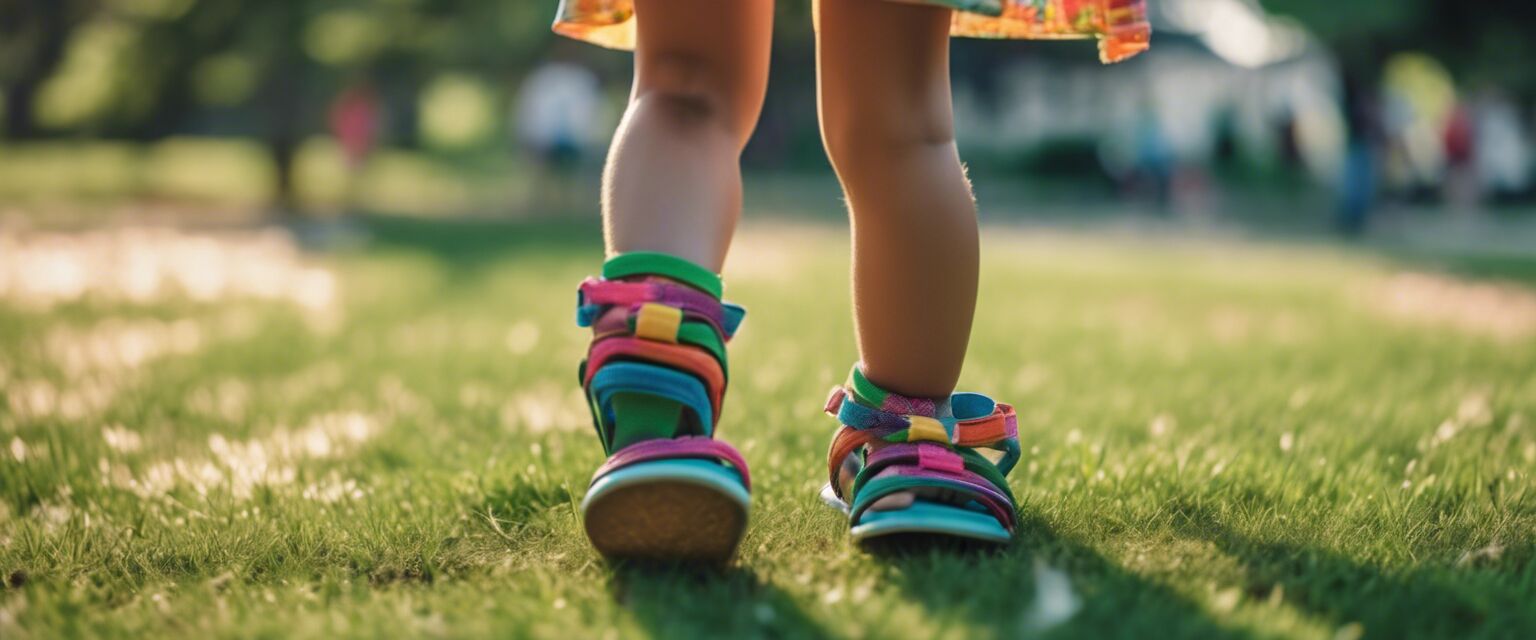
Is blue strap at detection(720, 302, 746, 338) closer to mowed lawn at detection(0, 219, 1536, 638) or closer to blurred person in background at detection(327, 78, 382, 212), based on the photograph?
mowed lawn at detection(0, 219, 1536, 638)

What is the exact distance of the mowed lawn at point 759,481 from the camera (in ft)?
5.14

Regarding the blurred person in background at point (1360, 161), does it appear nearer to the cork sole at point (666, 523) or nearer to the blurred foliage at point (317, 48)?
the blurred foliage at point (317, 48)

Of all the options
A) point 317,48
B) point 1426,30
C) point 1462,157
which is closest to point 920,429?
point 317,48

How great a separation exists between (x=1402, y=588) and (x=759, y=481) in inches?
40.6

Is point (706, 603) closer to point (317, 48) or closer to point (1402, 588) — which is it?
point (1402, 588)

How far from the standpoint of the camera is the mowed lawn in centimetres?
157

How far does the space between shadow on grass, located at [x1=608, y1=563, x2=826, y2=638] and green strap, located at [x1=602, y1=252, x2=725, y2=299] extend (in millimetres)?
353

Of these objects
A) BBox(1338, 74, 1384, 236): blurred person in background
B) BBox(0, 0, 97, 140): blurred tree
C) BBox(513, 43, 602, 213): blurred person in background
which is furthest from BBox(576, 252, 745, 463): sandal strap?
BBox(0, 0, 97, 140): blurred tree

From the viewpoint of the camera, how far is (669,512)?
162 cm

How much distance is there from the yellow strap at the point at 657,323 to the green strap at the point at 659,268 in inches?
2.6

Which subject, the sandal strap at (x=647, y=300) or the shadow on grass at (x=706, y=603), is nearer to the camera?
the shadow on grass at (x=706, y=603)

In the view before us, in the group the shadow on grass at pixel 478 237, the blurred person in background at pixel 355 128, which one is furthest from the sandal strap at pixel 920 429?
the blurred person in background at pixel 355 128

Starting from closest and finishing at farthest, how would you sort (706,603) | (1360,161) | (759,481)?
(706,603), (759,481), (1360,161)

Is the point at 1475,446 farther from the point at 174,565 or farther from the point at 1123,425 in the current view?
the point at 174,565
